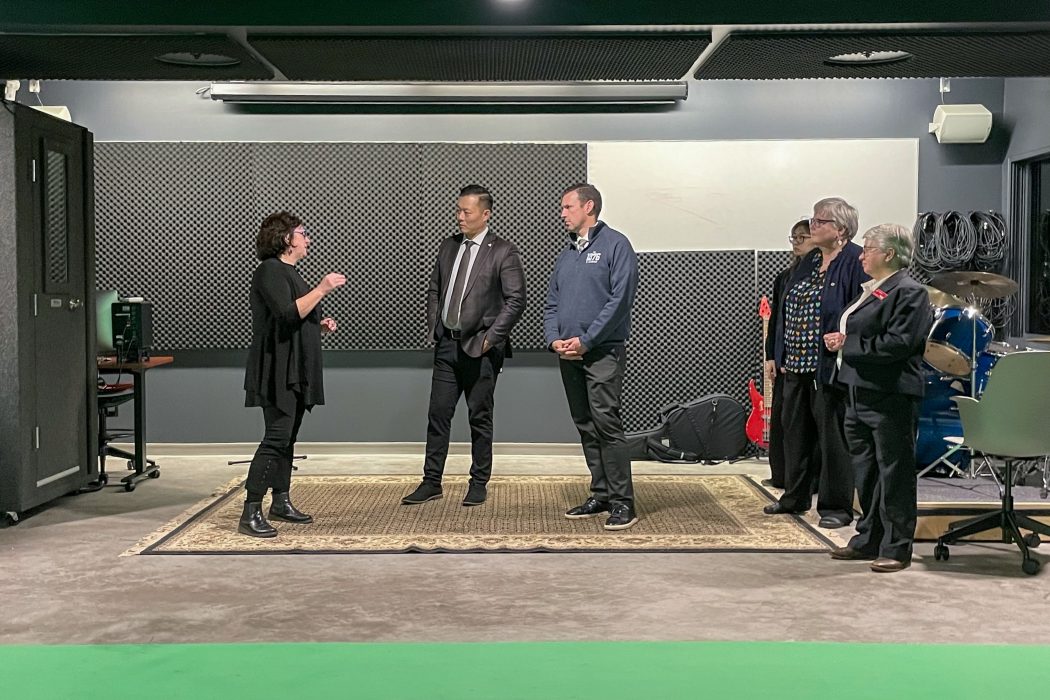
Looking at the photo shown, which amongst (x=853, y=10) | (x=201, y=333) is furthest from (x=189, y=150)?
(x=853, y=10)

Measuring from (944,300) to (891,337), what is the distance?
2.57 metres

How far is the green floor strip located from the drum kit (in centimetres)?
290

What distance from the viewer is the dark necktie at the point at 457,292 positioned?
5707 mm

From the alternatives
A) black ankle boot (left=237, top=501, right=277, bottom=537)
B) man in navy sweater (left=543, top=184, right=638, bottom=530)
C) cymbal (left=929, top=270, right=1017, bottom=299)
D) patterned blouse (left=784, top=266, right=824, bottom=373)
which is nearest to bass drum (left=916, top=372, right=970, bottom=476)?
cymbal (left=929, top=270, right=1017, bottom=299)

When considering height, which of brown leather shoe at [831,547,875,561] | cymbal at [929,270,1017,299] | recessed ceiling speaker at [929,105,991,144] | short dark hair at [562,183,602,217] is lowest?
brown leather shoe at [831,547,875,561]

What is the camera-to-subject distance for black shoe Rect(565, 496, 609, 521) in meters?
5.57

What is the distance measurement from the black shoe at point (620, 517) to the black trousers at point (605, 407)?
0.03 meters

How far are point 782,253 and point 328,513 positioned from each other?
150 inches

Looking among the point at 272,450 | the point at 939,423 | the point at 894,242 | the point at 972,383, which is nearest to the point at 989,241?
the point at 939,423

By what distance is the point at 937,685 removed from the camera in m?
3.15

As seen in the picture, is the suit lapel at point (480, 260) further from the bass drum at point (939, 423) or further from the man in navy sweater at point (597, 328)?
the bass drum at point (939, 423)

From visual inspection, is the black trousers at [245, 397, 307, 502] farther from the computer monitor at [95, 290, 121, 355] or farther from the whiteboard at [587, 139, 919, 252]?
the whiteboard at [587, 139, 919, 252]

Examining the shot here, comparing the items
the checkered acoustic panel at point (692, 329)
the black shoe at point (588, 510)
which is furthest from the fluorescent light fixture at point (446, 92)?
the black shoe at point (588, 510)

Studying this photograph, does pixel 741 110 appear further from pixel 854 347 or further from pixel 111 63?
pixel 111 63
